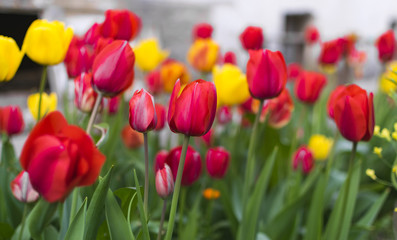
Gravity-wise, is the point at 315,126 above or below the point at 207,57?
below

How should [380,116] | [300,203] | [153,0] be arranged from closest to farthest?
[300,203] < [380,116] < [153,0]

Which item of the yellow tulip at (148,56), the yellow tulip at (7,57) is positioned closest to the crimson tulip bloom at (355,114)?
the yellow tulip at (7,57)

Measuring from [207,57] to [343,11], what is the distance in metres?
5.57

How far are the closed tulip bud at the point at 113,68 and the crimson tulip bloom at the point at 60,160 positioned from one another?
15 cm

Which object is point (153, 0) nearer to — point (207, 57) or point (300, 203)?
point (207, 57)

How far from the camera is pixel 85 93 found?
62 cm

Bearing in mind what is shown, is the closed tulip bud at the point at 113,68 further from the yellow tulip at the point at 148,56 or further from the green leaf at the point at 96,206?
the yellow tulip at the point at 148,56

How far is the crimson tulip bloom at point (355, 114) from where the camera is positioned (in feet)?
1.83

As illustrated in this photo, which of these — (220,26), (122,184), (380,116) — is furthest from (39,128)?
(220,26)

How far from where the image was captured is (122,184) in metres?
0.90

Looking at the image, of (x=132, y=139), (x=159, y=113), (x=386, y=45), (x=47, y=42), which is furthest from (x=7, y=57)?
(x=386, y=45)

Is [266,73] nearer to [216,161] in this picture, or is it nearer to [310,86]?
[216,161]

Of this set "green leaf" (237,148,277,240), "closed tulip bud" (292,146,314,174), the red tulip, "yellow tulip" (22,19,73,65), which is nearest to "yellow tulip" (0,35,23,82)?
"yellow tulip" (22,19,73,65)

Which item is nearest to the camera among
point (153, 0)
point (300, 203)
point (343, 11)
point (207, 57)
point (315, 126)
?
point (300, 203)
